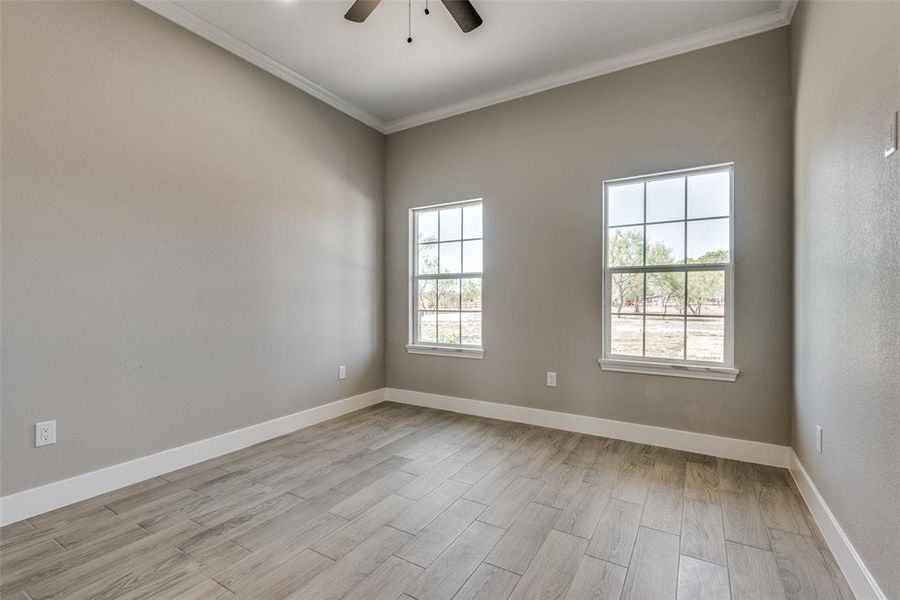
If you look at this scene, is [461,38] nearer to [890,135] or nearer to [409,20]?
[409,20]

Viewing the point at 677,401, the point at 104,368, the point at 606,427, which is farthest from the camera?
the point at 606,427

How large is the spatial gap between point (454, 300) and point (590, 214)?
60.6 inches

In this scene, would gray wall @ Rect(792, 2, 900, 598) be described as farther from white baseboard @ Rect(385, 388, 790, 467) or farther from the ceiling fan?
the ceiling fan

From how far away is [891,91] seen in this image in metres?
1.30

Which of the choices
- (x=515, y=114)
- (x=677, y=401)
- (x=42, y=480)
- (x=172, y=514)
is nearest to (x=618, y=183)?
(x=515, y=114)

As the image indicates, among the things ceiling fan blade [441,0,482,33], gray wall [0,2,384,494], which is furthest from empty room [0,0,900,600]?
ceiling fan blade [441,0,482,33]

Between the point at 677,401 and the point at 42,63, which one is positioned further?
the point at 677,401

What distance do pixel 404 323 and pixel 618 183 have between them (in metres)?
2.46

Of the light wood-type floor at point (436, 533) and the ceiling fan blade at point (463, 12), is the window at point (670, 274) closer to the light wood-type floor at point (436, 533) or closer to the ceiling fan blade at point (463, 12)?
the light wood-type floor at point (436, 533)

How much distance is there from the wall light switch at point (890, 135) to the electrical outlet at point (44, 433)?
3827 millimetres

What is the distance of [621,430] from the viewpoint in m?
3.15

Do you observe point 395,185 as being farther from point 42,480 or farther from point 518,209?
point 42,480

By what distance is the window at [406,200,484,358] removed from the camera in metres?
3.94

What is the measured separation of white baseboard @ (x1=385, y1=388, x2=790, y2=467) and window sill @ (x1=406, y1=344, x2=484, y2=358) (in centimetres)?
43
